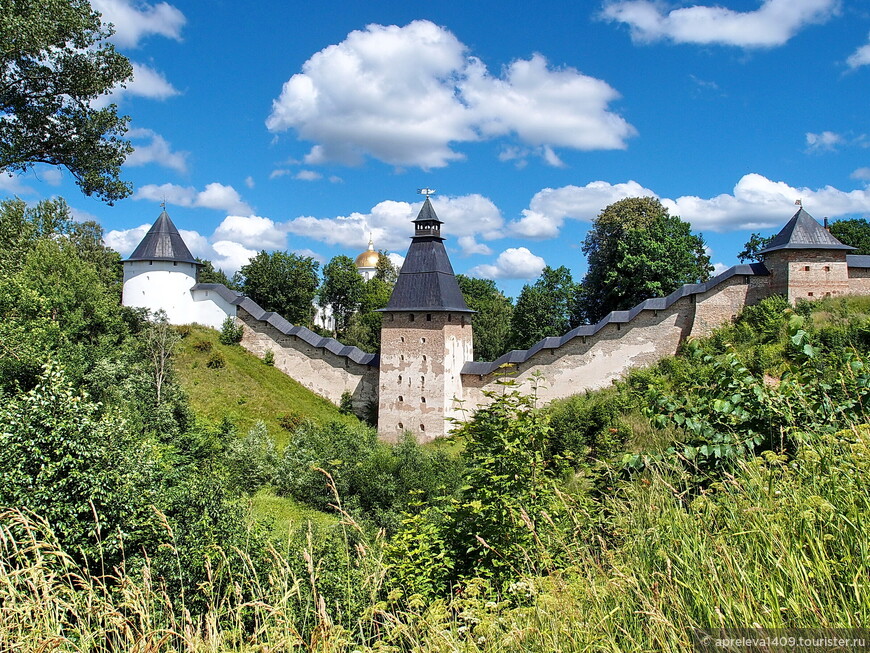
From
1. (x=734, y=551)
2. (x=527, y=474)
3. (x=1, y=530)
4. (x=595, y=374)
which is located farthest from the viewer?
(x=595, y=374)

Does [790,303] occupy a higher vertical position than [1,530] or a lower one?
higher

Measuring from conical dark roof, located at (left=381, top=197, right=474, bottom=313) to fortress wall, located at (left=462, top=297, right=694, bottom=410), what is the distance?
3449 millimetres

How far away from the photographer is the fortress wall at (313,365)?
22531mm

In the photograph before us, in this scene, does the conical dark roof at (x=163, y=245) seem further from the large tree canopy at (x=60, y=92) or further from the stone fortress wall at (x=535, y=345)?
the large tree canopy at (x=60, y=92)

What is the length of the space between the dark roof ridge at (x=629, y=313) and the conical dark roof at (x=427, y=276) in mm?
2218

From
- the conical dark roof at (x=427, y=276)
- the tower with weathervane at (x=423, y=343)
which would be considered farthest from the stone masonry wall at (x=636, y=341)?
the conical dark roof at (x=427, y=276)

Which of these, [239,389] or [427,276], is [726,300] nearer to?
[427,276]

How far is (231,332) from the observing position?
23578 mm

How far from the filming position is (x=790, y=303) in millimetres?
16625

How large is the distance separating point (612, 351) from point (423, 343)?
21.4 feet

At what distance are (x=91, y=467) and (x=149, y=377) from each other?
37.2 ft

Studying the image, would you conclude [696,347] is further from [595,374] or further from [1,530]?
[595,374]

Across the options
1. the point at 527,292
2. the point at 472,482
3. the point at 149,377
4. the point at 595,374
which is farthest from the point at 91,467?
the point at 527,292

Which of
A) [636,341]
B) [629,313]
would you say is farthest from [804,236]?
[636,341]
